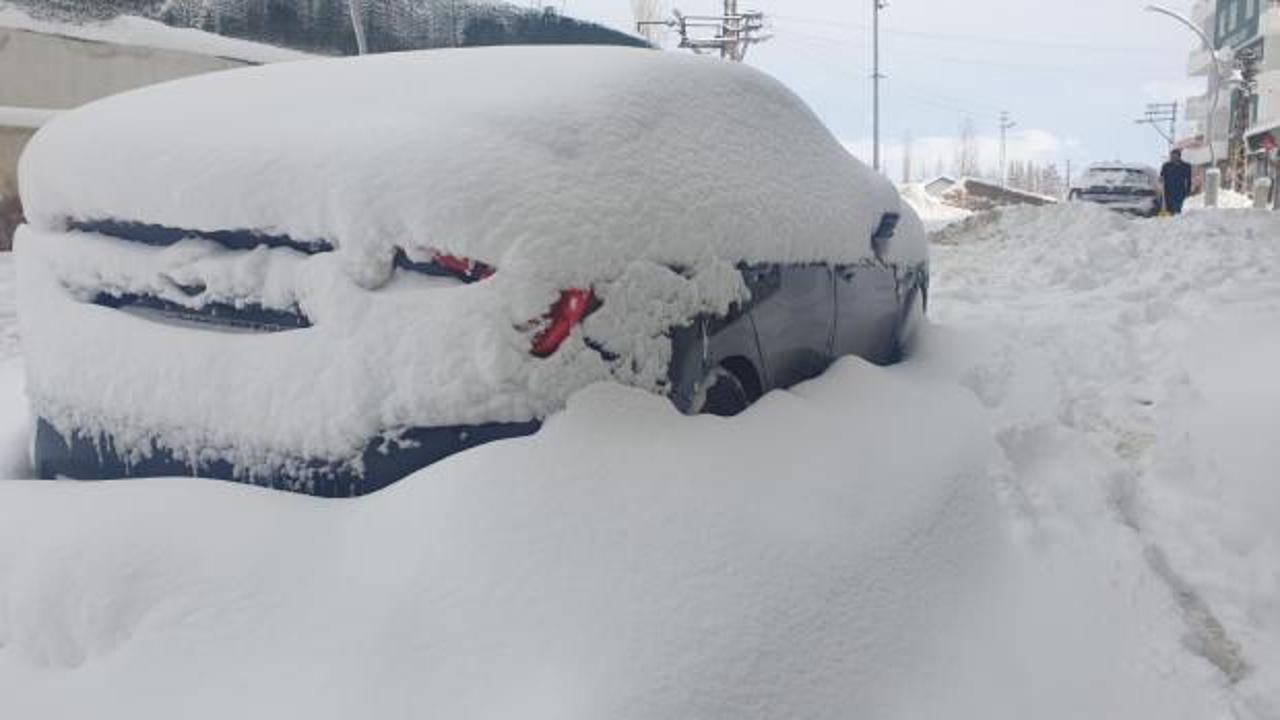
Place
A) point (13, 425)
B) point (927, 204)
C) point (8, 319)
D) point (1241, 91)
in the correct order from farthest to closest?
point (1241, 91)
point (927, 204)
point (8, 319)
point (13, 425)

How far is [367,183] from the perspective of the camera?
235 cm

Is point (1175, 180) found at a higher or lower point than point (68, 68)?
lower

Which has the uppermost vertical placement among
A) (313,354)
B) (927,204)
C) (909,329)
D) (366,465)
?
(313,354)

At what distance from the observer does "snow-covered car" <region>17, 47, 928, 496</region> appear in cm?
230

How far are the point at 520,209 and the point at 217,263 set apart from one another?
84 cm

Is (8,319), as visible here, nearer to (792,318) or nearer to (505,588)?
(792,318)

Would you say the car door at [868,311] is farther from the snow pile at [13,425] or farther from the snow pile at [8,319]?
the snow pile at [8,319]

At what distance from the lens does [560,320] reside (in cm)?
233

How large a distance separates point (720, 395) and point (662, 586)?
975 millimetres

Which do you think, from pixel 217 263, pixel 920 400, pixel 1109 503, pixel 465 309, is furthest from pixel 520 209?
pixel 1109 503

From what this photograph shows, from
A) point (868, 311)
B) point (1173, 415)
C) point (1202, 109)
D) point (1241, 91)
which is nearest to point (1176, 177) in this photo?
point (1173, 415)

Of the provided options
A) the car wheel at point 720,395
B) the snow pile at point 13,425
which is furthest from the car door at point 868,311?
the snow pile at point 13,425

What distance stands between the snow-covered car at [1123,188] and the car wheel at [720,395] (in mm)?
22365

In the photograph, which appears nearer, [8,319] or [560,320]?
[560,320]
